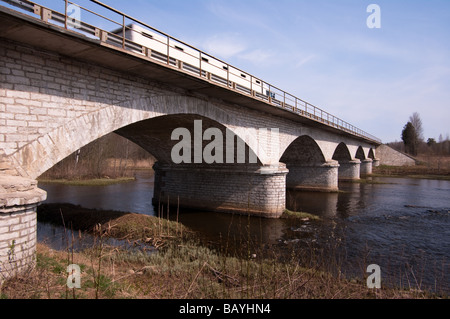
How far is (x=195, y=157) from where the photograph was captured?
65.0 ft

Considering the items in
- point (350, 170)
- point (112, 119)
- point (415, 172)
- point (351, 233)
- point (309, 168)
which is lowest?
A: point (351, 233)

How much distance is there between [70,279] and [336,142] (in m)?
30.7

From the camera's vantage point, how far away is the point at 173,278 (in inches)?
265

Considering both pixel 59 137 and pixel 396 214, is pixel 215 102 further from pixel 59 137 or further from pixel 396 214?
pixel 396 214

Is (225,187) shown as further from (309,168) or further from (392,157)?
(392,157)

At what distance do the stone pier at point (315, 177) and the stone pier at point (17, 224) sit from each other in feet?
86.5

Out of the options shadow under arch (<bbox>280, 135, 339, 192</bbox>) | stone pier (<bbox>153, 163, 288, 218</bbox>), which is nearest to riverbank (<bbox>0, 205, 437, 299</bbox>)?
stone pier (<bbox>153, 163, 288, 218</bbox>)

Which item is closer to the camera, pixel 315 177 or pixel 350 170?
pixel 315 177

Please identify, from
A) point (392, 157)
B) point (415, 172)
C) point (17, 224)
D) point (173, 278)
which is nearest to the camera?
point (17, 224)

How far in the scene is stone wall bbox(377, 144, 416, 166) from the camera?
2310 inches

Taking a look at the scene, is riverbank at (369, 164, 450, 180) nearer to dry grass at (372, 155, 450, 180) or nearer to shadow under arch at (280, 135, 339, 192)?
dry grass at (372, 155, 450, 180)

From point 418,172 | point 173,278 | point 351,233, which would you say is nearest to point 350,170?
point 418,172

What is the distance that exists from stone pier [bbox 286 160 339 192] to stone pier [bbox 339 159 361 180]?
12.4 m

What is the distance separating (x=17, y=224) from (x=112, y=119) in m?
4.09
